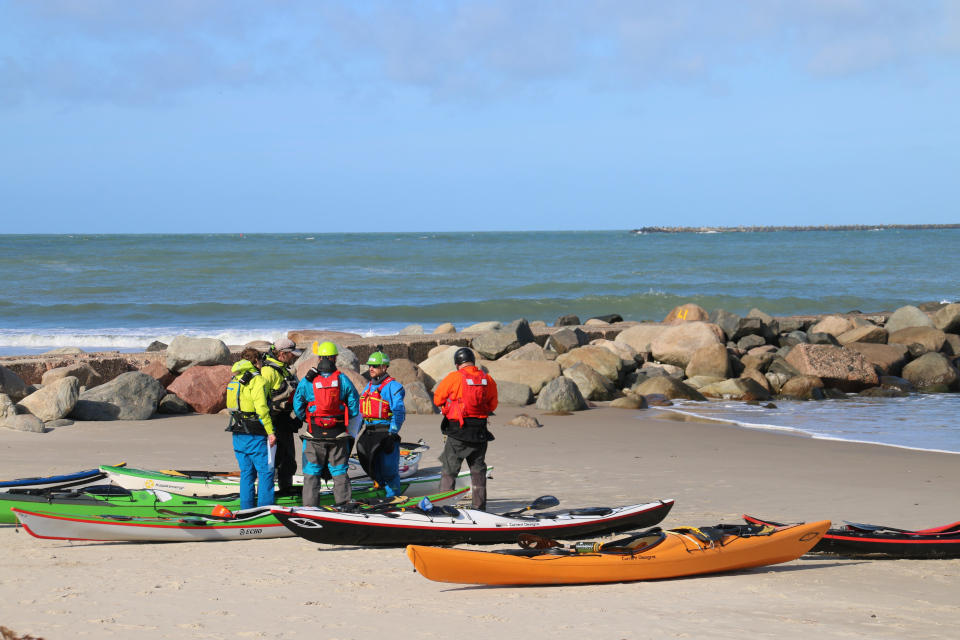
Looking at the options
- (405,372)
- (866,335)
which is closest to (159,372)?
(405,372)

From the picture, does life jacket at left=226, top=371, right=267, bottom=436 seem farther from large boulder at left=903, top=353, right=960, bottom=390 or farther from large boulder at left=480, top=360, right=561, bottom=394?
large boulder at left=903, top=353, right=960, bottom=390

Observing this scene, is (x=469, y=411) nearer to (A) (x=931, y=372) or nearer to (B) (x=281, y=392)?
(B) (x=281, y=392)

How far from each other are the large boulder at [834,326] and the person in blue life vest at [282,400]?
15.2m

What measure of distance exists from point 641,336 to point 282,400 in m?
12.7

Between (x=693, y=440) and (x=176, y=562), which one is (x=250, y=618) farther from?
(x=693, y=440)

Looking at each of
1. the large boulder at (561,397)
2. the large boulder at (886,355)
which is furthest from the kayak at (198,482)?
the large boulder at (886,355)

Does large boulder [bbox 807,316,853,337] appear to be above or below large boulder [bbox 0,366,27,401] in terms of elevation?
above

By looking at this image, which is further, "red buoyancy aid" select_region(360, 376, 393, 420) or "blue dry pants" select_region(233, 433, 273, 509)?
"red buoyancy aid" select_region(360, 376, 393, 420)

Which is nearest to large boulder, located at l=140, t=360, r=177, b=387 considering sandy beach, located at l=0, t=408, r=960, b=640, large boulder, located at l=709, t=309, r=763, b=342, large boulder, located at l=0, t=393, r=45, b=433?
large boulder, located at l=0, t=393, r=45, b=433

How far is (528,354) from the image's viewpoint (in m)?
16.2

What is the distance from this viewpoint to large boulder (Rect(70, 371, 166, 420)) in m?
12.3

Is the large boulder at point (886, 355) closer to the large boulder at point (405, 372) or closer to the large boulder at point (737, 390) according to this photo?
the large boulder at point (737, 390)

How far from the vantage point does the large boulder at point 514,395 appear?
46.3ft

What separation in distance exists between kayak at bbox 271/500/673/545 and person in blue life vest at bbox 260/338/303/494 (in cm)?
103
